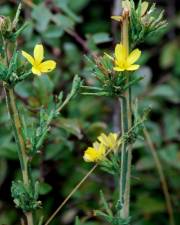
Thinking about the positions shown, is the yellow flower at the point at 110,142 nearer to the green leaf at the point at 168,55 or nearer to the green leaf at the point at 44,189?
the green leaf at the point at 44,189

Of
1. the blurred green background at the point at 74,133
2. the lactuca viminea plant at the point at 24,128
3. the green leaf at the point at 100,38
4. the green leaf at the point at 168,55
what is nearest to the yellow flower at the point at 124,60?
the lactuca viminea plant at the point at 24,128

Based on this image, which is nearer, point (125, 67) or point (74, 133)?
point (125, 67)

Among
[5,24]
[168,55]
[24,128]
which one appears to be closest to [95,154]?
[24,128]

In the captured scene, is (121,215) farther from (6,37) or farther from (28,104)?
(28,104)

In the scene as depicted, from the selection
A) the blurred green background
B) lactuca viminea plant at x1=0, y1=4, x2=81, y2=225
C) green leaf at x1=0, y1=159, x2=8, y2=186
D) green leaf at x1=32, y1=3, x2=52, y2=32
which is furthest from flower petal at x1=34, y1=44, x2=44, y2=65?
green leaf at x1=0, y1=159, x2=8, y2=186

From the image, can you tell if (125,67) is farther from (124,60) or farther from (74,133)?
(74,133)

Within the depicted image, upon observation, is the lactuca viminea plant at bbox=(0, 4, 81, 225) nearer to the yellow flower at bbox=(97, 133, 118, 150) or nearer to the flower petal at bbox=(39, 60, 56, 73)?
the flower petal at bbox=(39, 60, 56, 73)

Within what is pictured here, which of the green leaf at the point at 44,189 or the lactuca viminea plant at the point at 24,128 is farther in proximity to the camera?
the green leaf at the point at 44,189
